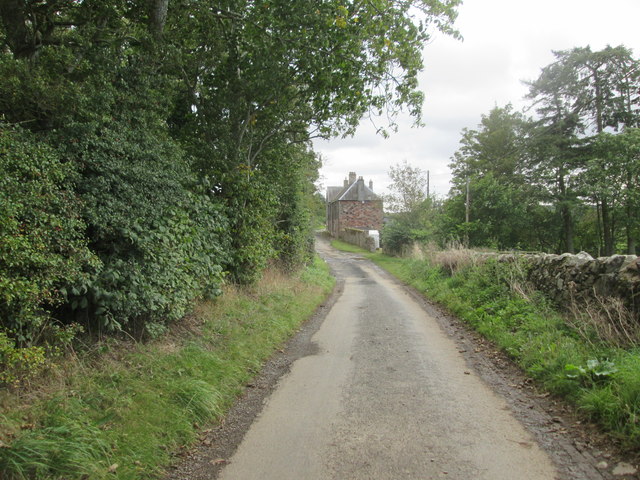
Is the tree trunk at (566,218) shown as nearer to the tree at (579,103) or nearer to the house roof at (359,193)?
the tree at (579,103)

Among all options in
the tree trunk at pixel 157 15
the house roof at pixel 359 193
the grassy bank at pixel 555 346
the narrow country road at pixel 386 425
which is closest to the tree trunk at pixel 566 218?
the grassy bank at pixel 555 346

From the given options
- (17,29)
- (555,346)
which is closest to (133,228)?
(17,29)

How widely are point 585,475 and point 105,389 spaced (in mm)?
4629

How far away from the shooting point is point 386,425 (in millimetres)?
4543

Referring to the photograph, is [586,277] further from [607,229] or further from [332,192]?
[332,192]

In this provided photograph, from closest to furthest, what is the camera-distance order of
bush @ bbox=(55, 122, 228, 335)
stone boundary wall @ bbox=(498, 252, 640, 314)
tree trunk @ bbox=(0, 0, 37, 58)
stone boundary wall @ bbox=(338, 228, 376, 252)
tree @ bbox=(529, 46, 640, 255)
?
bush @ bbox=(55, 122, 228, 335), stone boundary wall @ bbox=(498, 252, 640, 314), tree trunk @ bbox=(0, 0, 37, 58), tree @ bbox=(529, 46, 640, 255), stone boundary wall @ bbox=(338, 228, 376, 252)

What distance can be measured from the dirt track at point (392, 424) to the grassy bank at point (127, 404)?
317 millimetres

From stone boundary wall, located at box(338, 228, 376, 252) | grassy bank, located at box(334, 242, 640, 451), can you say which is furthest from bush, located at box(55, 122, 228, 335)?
A: stone boundary wall, located at box(338, 228, 376, 252)

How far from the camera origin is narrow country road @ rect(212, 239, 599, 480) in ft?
12.1

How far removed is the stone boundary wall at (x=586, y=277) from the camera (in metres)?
6.32

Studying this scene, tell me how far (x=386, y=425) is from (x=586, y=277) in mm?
5336

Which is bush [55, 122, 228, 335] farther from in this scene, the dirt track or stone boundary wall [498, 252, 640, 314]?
stone boundary wall [498, 252, 640, 314]

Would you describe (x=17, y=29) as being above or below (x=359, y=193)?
below

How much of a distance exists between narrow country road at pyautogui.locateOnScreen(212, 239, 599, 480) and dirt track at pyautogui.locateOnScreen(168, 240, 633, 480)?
0.04 feet
